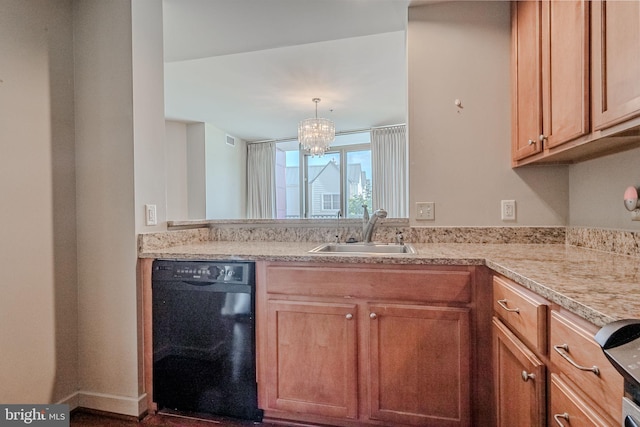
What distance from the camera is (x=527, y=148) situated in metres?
1.61

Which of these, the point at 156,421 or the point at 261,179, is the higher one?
the point at 261,179

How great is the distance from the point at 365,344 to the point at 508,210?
1.14m

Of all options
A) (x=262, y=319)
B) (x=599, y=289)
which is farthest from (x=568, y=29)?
(x=262, y=319)

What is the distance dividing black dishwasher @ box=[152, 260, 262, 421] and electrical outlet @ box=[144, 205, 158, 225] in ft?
0.91

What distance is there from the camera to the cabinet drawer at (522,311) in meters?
0.92

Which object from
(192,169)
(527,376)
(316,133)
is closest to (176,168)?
(192,169)

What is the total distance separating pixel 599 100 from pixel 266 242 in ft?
5.82

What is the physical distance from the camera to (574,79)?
1.23m

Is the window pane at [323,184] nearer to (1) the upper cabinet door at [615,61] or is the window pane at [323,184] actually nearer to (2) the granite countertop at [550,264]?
(2) the granite countertop at [550,264]

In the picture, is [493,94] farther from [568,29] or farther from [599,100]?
[599,100]

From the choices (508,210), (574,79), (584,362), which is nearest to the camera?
(584,362)

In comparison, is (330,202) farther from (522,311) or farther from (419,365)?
(522,311)

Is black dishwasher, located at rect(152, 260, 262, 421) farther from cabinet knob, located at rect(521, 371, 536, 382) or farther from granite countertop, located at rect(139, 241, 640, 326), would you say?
cabinet knob, located at rect(521, 371, 536, 382)

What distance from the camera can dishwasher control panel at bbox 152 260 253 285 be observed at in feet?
5.10
